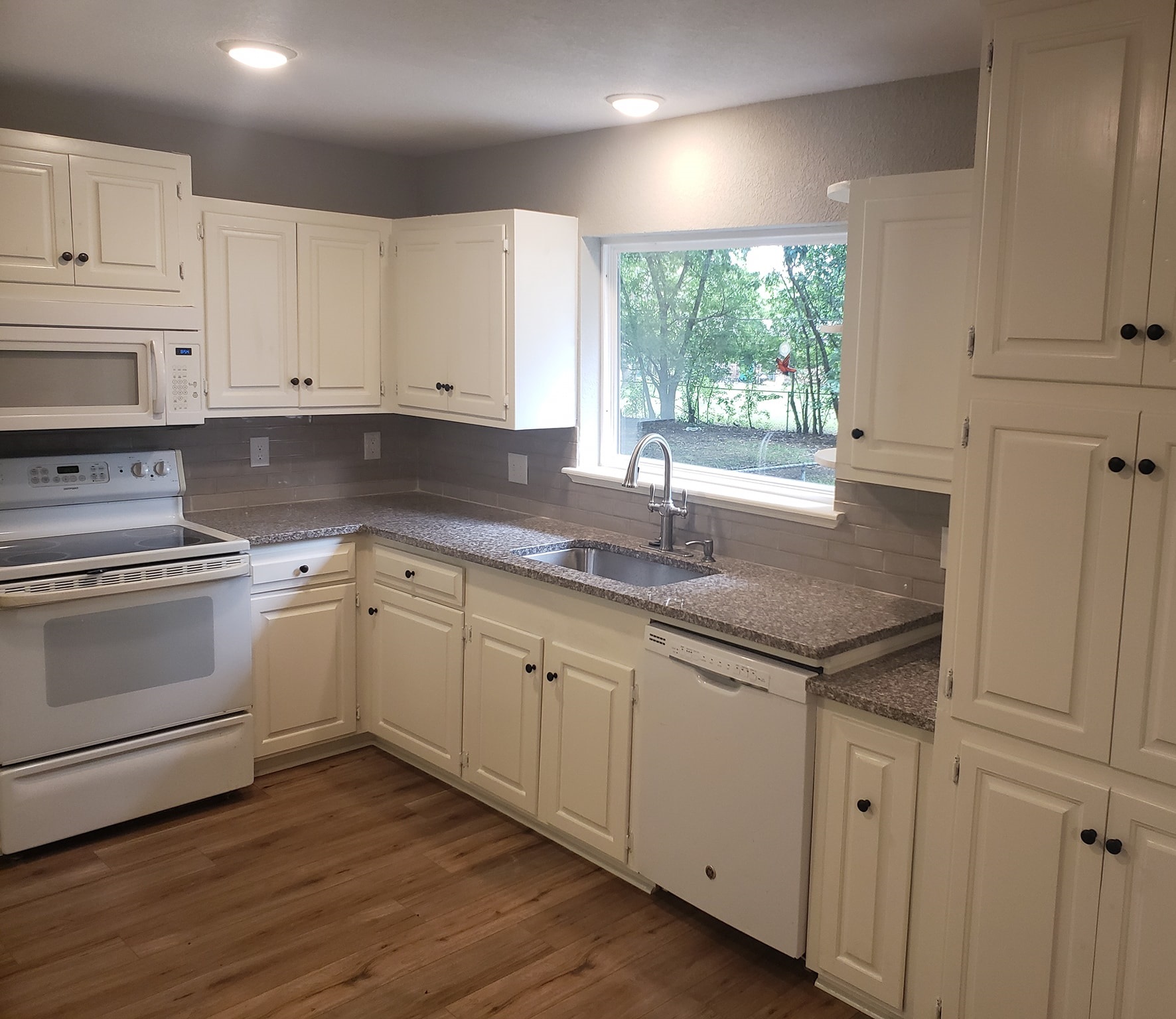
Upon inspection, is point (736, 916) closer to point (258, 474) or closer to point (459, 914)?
point (459, 914)

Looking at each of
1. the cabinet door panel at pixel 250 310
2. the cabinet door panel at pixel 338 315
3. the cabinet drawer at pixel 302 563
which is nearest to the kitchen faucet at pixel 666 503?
the cabinet drawer at pixel 302 563

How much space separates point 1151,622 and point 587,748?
5.35 feet

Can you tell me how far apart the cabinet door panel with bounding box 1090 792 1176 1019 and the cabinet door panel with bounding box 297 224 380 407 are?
299 centimetres

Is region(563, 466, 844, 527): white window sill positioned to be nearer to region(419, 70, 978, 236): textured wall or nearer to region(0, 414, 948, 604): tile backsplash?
region(0, 414, 948, 604): tile backsplash

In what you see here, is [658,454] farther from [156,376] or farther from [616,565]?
[156,376]

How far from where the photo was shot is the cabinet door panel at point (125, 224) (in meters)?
3.23

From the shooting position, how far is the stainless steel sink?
3.35 meters

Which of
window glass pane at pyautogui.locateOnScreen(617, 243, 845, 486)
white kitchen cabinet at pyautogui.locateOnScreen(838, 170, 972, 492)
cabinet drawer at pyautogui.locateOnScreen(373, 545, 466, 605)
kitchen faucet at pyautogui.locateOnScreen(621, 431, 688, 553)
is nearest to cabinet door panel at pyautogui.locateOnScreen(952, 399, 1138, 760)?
white kitchen cabinet at pyautogui.locateOnScreen(838, 170, 972, 492)

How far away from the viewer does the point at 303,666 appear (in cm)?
370

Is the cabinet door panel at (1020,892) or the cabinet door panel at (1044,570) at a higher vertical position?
the cabinet door panel at (1044,570)

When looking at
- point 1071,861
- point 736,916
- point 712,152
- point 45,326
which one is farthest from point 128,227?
point 1071,861

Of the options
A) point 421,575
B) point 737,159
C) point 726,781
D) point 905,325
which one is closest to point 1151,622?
point 905,325

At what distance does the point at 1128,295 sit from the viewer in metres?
1.82

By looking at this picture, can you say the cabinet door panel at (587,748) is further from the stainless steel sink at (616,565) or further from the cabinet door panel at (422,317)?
the cabinet door panel at (422,317)
